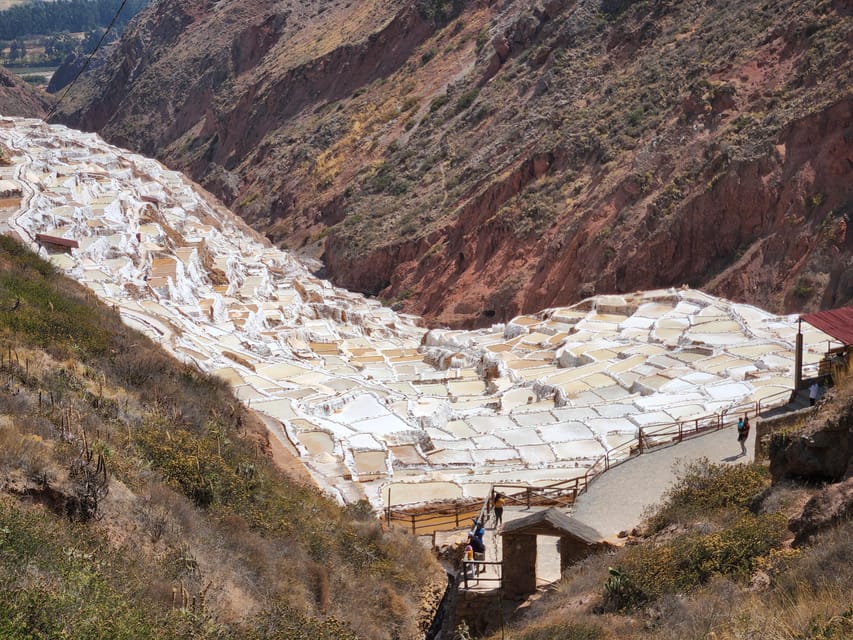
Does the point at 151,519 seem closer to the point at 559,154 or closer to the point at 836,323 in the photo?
the point at 836,323

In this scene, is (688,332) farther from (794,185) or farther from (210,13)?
(210,13)

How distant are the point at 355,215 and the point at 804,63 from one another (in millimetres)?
21815

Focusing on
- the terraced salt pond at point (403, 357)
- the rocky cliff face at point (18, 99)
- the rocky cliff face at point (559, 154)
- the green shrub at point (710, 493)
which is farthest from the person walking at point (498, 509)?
the rocky cliff face at point (18, 99)

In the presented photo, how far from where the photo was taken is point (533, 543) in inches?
447

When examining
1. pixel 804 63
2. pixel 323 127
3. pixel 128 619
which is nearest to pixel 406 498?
pixel 128 619

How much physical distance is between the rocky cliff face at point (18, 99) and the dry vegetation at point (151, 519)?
8392 centimetres

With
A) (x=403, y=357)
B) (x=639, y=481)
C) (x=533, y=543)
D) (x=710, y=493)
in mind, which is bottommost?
(x=533, y=543)

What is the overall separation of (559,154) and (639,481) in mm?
27371

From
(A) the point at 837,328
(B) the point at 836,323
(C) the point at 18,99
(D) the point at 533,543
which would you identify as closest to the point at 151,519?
(D) the point at 533,543

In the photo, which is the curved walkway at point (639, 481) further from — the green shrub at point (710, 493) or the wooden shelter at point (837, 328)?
the wooden shelter at point (837, 328)

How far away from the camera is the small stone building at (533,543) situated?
1120cm

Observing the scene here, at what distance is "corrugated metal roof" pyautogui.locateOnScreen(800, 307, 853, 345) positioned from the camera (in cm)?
1280

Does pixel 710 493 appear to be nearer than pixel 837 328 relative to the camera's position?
Yes

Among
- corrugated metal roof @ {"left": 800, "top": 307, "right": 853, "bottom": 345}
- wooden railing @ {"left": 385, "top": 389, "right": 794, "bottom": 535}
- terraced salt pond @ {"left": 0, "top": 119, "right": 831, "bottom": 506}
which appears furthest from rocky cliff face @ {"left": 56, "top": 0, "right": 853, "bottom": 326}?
corrugated metal roof @ {"left": 800, "top": 307, "right": 853, "bottom": 345}
